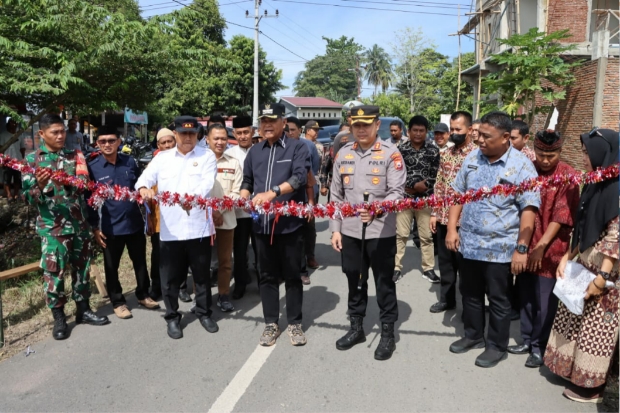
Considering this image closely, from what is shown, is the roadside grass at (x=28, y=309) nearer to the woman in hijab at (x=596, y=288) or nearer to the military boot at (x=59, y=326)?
the military boot at (x=59, y=326)

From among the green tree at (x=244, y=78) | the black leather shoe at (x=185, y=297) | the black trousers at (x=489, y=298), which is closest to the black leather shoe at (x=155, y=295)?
the black leather shoe at (x=185, y=297)

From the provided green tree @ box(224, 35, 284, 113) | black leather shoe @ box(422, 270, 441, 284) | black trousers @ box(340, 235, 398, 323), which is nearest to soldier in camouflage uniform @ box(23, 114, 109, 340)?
black trousers @ box(340, 235, 398, 323)

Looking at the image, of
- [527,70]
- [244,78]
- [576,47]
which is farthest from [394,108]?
[527,70]

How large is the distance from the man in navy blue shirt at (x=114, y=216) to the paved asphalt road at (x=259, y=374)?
0.53 metres

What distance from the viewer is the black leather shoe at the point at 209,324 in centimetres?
457

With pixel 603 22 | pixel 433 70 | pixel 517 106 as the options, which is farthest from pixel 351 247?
pixel 433 70

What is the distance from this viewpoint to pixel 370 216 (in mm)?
3812

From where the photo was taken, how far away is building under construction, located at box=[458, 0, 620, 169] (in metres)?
12.8

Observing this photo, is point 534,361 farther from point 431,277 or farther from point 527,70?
point 527,70

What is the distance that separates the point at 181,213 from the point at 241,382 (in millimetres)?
1643

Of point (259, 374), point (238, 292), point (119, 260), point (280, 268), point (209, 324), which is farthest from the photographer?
point (238, 292)

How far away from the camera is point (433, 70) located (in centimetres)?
4391

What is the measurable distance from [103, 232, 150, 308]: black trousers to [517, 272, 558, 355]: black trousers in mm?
3803

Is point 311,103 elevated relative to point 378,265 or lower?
elevated
